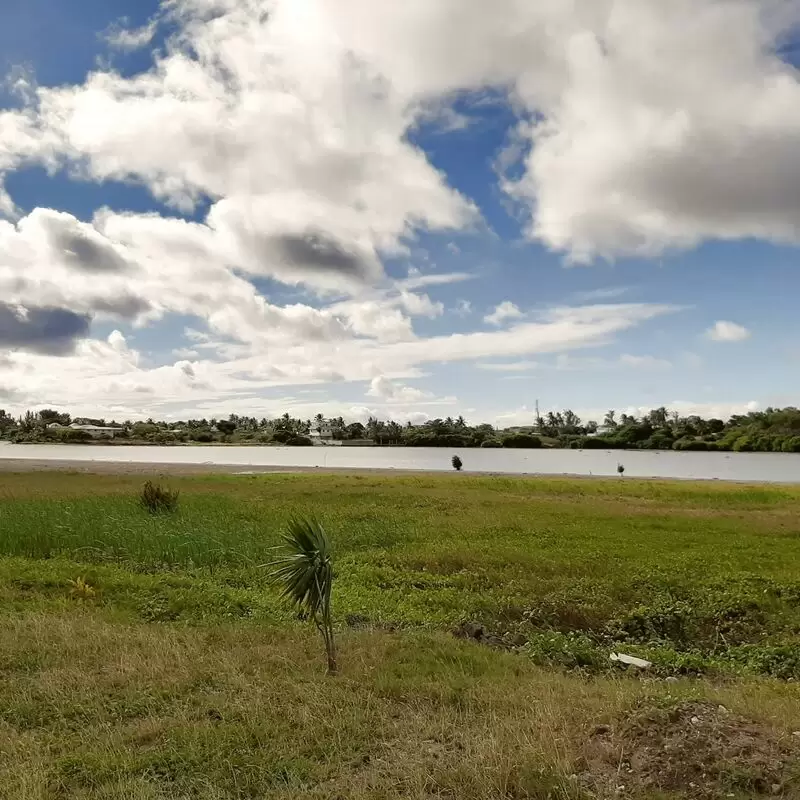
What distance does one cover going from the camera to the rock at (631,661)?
1062 centimetres

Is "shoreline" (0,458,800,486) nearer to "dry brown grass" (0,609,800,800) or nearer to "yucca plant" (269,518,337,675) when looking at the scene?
"dry brown grass" (0,609,800,800)

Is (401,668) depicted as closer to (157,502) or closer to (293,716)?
(293,716)

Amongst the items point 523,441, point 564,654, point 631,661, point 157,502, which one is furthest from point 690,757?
point 523,441

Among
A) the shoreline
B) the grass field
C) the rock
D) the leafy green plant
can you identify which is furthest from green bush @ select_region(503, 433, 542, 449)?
the rock

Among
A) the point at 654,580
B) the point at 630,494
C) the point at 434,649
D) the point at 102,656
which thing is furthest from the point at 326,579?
the point at 630,494

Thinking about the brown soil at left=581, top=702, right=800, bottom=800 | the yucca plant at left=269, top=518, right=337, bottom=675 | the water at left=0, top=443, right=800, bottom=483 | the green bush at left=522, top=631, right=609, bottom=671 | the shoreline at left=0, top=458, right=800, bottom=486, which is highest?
the yucca plant at left=269, top=518, right=337, bottom=675

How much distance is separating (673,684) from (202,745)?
6.32m

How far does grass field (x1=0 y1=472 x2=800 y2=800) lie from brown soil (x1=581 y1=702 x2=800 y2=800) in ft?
0.07

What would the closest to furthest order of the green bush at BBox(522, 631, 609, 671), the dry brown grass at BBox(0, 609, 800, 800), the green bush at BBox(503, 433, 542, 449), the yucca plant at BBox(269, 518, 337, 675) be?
the dry brown grass at BBox(0, 609, 800, 800)
the yucca plant at BBox(269, 518, 337, 675)
the green bush at BBox(522, 631, 609, 671)
the green bush at BBox(503, 433, 542, 449)

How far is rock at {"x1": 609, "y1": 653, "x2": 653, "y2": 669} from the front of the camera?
10.6 m

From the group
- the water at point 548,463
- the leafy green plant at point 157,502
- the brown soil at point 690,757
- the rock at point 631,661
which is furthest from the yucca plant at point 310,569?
the water at point 548,463

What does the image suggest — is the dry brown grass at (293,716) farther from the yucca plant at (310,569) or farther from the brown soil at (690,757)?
the yucca plant at (310,569)

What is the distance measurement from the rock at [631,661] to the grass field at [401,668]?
29cm

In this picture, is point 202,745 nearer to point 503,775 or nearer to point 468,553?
point 503,775
